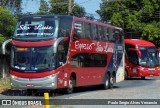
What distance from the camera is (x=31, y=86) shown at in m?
20.9

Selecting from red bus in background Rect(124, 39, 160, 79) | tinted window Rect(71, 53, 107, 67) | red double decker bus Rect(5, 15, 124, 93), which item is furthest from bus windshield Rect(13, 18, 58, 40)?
red bus in background Rect(124, 39, 160, 79)

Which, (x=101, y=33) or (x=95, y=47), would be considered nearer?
(x=95, y=47)

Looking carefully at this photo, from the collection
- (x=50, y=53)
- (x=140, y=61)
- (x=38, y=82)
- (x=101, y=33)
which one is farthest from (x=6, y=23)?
(x=140, y=61)

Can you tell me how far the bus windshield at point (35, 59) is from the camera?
20766mm

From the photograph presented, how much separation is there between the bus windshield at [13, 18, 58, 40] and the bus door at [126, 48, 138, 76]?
1839 centimetres

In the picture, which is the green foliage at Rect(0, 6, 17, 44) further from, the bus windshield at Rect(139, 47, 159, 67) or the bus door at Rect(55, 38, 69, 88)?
the bus windshield at Rect(139, 47, 159, 67)

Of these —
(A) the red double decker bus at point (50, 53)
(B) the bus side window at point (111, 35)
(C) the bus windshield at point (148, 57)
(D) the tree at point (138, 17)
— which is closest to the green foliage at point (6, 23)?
(B) the bus side window at point (111, 35)

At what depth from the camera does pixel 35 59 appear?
2091 cm

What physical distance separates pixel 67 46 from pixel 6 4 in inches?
734

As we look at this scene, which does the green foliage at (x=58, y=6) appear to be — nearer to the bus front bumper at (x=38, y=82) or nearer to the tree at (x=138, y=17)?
the tree at (x=138, y=17)

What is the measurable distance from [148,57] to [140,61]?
1.03 meters

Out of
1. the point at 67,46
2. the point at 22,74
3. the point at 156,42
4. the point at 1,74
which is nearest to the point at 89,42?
the point at 67,46

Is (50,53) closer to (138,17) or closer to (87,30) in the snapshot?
(87,30)

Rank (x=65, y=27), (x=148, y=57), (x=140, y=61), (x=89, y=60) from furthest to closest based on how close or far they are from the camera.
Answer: (x=148, y=57), (x=140, y=61), (x=89, y=60), (x=65, y=27)
